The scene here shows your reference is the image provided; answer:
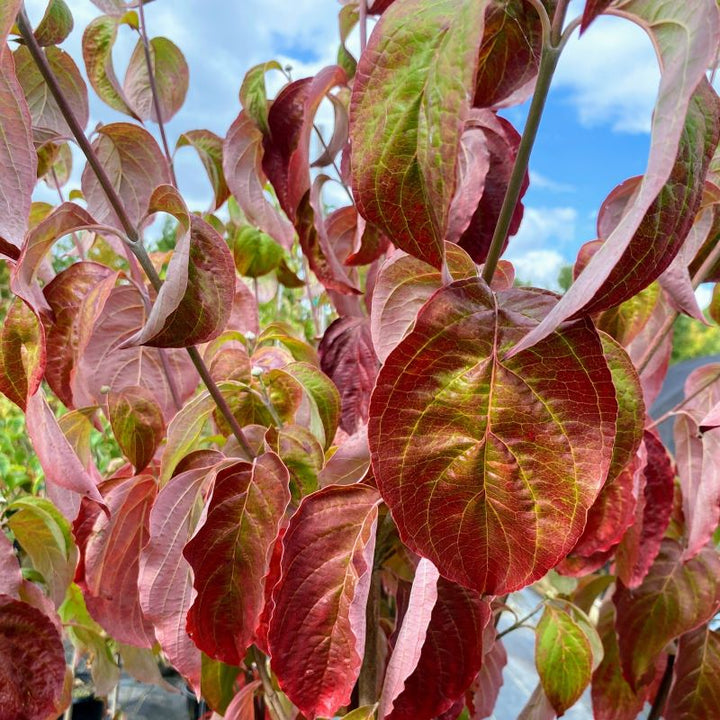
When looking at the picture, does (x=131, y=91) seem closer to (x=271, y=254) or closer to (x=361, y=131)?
(x=271, y=254)

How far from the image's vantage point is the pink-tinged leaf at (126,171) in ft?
2.10

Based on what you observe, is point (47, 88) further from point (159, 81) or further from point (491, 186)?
point (491, 186)

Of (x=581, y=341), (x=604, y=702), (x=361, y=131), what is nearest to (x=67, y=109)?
(x=361, y=131)

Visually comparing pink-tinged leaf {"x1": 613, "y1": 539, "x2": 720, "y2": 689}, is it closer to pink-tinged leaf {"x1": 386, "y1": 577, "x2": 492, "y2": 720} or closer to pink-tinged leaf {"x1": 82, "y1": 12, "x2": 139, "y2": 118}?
pink-tinged leaf {"x1": 386, "y1": 577, "x2": 492, "y2": 720}

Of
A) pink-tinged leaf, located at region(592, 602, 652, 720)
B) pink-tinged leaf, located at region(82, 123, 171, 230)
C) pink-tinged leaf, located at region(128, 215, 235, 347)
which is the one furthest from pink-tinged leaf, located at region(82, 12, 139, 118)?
pink-tinged leaf, located at region(592, 602, 652, 720)

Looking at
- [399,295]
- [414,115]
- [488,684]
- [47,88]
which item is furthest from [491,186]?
[488,684]

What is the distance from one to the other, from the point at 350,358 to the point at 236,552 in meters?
0.22

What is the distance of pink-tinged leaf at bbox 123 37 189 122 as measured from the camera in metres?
0.83

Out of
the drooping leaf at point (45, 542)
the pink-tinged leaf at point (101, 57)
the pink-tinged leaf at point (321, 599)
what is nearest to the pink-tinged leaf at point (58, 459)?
the pink-tinged leaf at point (321, 599)

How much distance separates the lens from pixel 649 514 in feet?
2.24

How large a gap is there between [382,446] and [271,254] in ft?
2.00

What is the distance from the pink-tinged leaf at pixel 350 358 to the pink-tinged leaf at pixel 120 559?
185mm

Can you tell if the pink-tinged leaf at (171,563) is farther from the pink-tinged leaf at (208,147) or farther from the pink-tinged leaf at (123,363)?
the pink-tinged leaf at (208,147)

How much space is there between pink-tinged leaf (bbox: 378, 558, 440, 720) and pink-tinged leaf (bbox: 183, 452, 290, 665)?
111mm
